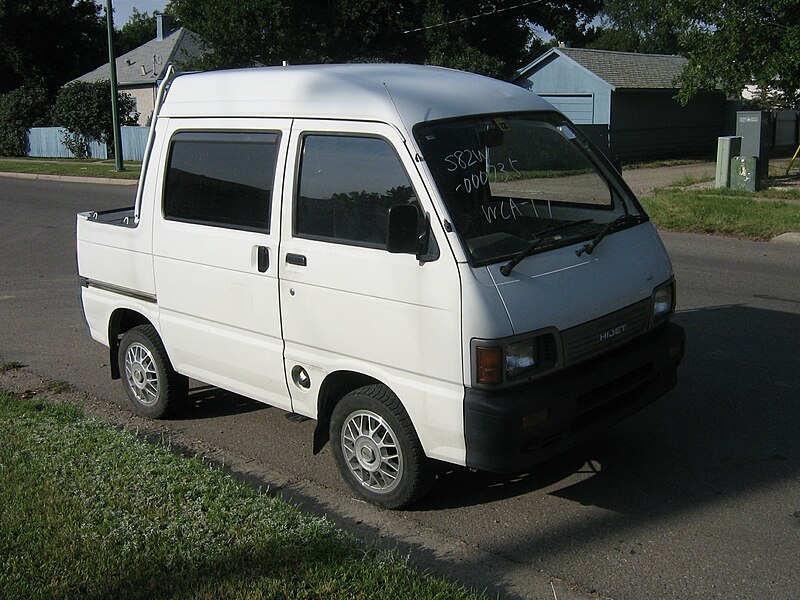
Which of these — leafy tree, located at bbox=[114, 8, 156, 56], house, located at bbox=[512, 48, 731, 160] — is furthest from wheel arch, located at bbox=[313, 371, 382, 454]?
leafy tree, located at bbox=[114, 8, 156, 56]

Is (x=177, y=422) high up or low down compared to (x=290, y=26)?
down

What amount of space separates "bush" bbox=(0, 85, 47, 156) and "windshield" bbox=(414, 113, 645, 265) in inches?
1730

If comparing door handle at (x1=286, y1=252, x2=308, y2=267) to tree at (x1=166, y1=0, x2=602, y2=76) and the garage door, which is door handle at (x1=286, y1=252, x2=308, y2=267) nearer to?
the garage door

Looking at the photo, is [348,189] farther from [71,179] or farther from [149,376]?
[71,179]

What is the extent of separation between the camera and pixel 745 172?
17.5 metres

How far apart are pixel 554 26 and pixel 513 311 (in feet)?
122

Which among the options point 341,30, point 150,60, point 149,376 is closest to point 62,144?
point 150,60

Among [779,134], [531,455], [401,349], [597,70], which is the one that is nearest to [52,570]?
[401,349]

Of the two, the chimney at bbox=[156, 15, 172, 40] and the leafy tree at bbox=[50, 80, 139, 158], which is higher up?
the chimney at bbox=[156, 15, 172, 40]

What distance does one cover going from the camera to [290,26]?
3291 centimetres

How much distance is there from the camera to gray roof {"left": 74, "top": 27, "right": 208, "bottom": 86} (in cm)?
4469

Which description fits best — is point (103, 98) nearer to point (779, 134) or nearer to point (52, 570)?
point (779, 134)

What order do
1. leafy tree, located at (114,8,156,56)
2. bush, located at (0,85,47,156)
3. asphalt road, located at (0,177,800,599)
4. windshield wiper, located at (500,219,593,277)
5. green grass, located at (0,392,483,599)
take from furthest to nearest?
1. leafy tree, located at (114,8,156,56)
2. bush, located at (0,85,47,156)
3. windshield wiper, located at (500,219,593,277)
4. asphalt road, located at (0,177,800,599)
5. green grass, located at (0,392,483,599)

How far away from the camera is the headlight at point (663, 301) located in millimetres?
5008
